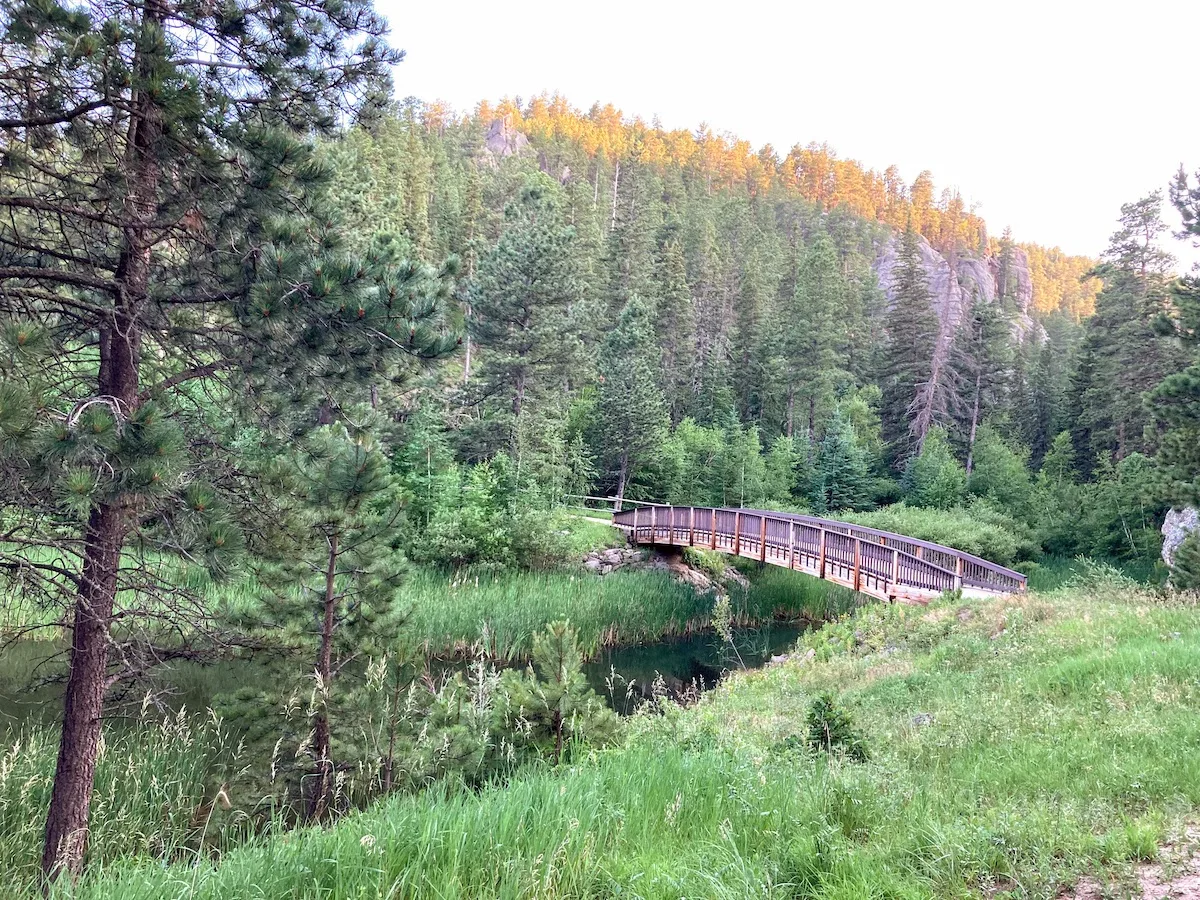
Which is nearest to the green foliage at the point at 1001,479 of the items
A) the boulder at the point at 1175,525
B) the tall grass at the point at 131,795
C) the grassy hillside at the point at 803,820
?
the boulder at the point at 1175,525

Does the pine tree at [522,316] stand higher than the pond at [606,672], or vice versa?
the pine tree at [522,316]

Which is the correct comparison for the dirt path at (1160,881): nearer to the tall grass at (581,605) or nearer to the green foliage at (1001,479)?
the tall grass at (581,605)

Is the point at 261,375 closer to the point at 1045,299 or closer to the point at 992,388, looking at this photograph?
the point at 992,388

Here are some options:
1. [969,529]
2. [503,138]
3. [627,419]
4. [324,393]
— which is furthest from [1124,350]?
[503,138]

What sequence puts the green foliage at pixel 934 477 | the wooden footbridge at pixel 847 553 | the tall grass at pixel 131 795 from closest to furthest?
1. the tall grass at pixel 131 795
2. the wooden footbridge at pixel 847 553
3. the green foliage at pixel 934 477

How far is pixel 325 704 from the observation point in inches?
213

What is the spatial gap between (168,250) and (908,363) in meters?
42.3

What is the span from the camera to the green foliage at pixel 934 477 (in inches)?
1212

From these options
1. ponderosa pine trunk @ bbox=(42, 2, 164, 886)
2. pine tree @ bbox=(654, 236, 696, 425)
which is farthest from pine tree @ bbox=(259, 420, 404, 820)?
pine tree @ bbox=(654, 236, 696, 425)

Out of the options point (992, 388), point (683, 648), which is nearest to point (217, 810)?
point (683, 648)

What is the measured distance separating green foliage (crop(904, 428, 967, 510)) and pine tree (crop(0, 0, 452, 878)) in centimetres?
3032

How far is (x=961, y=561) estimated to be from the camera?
48.5 ft

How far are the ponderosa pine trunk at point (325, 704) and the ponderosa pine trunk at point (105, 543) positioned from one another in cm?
146

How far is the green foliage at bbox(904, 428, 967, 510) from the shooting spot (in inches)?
1212
